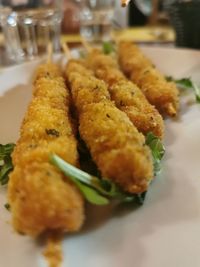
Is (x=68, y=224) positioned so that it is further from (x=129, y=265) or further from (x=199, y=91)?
(x=199, y=91)

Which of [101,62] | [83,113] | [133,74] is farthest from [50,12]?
[83,113]

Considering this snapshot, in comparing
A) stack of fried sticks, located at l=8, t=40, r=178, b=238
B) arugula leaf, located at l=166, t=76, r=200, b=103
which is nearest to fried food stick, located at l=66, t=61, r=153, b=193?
stack of fried sticks, located at l=8, t=40, r=178, b=238

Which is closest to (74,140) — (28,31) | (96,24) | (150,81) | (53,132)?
(53,132)

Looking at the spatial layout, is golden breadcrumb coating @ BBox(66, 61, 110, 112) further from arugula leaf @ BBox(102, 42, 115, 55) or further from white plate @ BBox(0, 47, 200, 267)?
arugula leaf @ BBox(102, 42, 115, 55)

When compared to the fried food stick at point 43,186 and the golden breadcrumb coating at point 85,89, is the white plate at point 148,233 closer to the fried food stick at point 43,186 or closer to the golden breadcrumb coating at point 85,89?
the fried food stick at point 43,186

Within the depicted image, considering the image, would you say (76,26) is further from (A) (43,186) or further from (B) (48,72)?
(A) (43,186)
